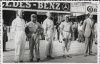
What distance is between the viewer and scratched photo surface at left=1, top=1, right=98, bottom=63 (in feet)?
11.1

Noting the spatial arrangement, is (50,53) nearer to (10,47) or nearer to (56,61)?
(56,61)

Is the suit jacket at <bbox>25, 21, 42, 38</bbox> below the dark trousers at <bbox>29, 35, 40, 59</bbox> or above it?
above

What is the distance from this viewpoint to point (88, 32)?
3463 millimetres

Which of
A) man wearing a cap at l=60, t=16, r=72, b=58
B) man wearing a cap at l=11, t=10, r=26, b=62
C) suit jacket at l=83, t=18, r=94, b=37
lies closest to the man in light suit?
suit jacket at l=83, t=18, r=94, b=37

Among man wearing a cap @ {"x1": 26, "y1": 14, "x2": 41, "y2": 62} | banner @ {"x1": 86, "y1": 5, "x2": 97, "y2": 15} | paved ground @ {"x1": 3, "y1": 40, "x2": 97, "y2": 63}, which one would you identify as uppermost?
banner @ {"x1": 86, "y1": 5, "x2": 97, "y2": 15}

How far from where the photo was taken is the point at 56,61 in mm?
3438

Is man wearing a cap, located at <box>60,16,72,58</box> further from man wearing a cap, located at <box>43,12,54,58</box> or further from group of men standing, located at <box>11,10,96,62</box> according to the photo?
man wearing a cap, located at <box>43,12,54,58</box>

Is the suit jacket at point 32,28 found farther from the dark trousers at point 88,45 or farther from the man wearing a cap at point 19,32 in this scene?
the dark trousers at point 88,45

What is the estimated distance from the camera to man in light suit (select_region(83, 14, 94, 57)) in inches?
136

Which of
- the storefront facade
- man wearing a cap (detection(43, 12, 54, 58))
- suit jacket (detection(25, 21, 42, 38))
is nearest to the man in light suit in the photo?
the storefront facade

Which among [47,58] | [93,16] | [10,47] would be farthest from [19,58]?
[93,16]

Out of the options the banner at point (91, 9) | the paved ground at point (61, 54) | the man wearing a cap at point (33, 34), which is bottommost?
the paved ground at point (61, 54)

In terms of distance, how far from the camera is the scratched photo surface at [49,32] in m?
3.38

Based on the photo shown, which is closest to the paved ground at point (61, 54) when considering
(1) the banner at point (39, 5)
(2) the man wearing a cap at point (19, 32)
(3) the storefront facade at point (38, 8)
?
(2) the man wearing a cap at point (19, 32)
